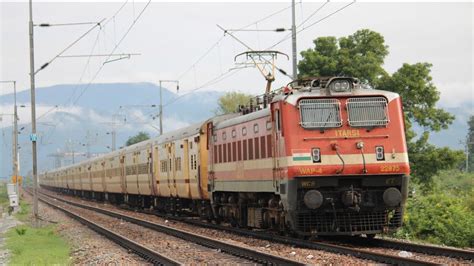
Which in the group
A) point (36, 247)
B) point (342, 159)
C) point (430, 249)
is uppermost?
point (342, 159)

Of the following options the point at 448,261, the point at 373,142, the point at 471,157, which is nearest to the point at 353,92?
the point at 373,142

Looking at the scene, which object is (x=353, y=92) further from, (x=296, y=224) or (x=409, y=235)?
(x=409, y=235)

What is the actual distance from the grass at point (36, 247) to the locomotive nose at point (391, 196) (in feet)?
24.0

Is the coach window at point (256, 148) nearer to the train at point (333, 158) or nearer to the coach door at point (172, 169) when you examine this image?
the train at point (333, 158)

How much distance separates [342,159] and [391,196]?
1386 mm

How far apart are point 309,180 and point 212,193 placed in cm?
911

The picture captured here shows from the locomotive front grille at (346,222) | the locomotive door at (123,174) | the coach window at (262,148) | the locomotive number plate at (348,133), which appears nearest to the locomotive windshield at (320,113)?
the locomotive number plate at (348,133)

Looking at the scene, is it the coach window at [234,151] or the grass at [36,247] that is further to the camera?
the coach window at [234,151]

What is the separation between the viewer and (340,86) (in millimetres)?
18297

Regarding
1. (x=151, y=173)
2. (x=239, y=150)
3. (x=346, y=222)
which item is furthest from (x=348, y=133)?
(x=151, y=173)

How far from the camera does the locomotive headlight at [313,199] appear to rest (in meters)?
17.5

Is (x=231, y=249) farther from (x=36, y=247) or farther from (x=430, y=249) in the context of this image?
(x=36, y=247)

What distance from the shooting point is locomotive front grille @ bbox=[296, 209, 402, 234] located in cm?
1806

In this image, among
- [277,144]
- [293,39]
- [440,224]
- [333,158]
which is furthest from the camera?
[293,39]
